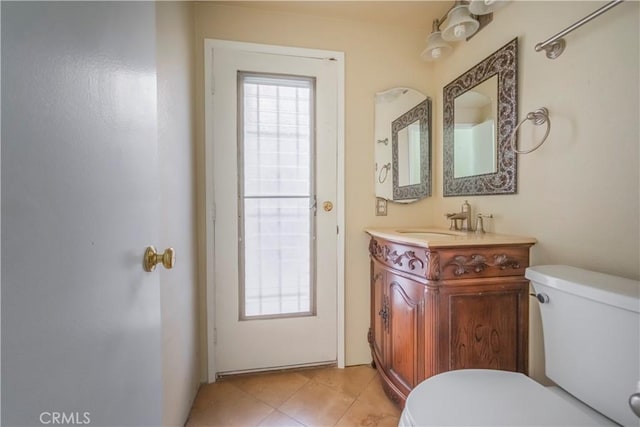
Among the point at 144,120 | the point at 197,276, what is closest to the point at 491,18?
the point at 144,120

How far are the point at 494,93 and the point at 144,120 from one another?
1.57 metres

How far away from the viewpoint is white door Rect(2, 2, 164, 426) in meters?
0.31

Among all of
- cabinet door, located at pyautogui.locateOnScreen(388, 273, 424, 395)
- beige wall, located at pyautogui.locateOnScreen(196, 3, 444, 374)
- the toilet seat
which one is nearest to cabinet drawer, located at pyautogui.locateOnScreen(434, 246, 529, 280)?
cabinet door, located at pyautogui.locateOnScreen(388, 273, 424, 395)

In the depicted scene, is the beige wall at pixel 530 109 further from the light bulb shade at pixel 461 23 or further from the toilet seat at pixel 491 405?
the toilet seat at pixel 491 405

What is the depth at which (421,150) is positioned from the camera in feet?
6.16

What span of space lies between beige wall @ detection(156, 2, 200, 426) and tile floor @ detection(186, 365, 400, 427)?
6.2 inches

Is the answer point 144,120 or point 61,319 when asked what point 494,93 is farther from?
Result: point 61,319

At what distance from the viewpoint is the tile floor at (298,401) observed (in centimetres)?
138

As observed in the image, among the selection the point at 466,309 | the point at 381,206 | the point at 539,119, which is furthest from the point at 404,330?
the point at 539,119

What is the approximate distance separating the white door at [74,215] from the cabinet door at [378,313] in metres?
1.20

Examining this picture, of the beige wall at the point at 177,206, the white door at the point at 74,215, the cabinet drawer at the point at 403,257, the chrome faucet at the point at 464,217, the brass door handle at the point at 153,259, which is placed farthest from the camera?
the chrome faucet at the point at 464,217

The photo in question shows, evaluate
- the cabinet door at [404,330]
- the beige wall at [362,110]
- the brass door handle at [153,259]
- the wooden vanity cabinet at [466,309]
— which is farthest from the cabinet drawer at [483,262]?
the brass door handle at [153,259]

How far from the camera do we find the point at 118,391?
523 millimetres

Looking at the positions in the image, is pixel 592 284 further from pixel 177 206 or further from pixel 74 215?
pixel 177 206
